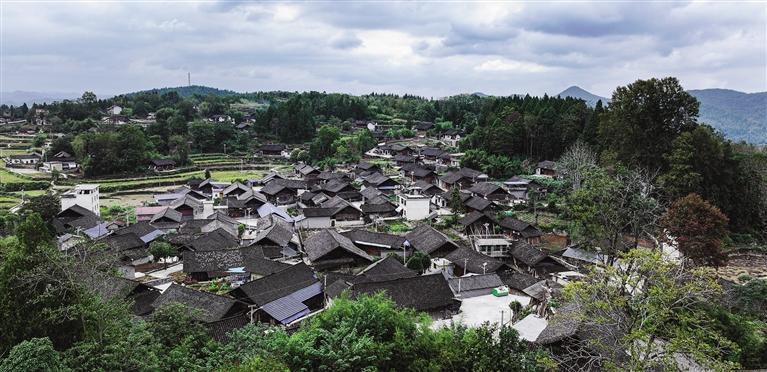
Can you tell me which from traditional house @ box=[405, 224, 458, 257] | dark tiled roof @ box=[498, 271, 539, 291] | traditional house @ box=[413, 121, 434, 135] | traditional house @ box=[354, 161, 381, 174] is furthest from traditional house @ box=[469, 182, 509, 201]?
traditional house @ box=[413, 121, 434, 135]

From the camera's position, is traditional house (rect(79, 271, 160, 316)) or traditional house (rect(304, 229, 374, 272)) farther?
traditional house (rect(304, 229, 374, 272))

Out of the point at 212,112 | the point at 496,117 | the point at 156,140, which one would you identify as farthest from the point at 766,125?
the point at 156,140

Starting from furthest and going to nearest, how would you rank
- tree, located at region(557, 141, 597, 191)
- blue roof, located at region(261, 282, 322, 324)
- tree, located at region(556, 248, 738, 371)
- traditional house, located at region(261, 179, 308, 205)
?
traditional house, located at region(261, 179, 308, 205), tree, located at region(557, 141, 597, 191), blue roof, located at region(261, 282, 322, 324), tree, located at region(556, 248, 738, 371)

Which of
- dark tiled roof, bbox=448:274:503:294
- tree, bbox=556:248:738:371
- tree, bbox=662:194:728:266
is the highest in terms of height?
tree, bbox=556:248:738:371

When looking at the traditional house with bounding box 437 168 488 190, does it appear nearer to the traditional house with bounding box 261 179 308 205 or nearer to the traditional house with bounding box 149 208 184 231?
the traditional house with bounding box 261 179 308 205

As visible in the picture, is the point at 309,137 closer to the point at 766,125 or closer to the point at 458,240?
the point at 458,240

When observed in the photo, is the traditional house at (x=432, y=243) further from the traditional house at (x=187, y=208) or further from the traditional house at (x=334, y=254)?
the traditional house at (x=187, y=208)

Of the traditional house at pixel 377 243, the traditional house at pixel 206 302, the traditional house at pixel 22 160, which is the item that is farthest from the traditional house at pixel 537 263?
the traditional house at pixel 22 160
